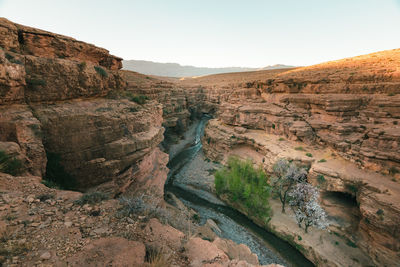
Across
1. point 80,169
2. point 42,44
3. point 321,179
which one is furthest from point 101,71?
point 321,179

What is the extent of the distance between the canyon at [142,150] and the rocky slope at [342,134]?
0.28 ft

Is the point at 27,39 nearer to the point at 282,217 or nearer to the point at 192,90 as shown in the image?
the point at 282,217

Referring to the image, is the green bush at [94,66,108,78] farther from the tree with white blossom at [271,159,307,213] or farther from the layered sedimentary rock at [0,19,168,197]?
the tree with white blossom at [271,159,307,213]

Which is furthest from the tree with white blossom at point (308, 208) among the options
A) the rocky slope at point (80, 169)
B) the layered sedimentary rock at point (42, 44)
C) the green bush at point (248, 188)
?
the layered sedimentary rock at point (42, 44)

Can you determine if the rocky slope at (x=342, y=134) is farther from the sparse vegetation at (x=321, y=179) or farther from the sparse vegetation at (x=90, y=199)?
the sparse vegetation at (x=90, y=199)

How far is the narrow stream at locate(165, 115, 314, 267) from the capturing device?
11.3m

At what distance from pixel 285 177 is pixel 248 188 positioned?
10.7 ft

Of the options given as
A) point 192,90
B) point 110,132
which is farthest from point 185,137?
point 110,132

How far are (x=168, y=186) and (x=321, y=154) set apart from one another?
15452 mm

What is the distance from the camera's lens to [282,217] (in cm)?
1355

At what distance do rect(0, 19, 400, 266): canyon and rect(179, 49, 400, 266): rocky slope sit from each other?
84 millimetres

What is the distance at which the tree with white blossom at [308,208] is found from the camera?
1163 centimetres

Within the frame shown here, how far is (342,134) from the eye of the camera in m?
15.2

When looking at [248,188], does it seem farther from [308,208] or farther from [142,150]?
[142,150]
